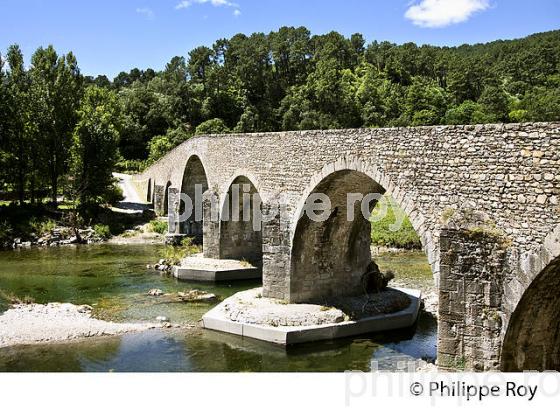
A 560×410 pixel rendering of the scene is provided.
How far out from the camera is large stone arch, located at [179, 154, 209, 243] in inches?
1244

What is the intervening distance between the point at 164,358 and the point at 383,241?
1776 centimetres

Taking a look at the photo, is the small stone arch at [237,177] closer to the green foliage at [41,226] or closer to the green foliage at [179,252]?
the green foliage at [179,252]

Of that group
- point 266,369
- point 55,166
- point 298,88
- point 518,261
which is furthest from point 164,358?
point 298,88

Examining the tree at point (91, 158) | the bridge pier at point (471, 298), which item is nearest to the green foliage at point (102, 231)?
the tree at point (91, 158)

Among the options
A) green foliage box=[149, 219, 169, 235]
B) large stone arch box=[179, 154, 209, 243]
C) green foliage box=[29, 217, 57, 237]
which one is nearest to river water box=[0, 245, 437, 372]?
large stone arch box=[179, 154, 209, 243]

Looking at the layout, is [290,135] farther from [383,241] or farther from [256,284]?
[383,241]

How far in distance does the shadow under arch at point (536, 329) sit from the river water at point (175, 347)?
3.70 metres

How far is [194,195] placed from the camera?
32781 millimetres

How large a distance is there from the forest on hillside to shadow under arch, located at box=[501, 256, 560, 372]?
→ 104ft

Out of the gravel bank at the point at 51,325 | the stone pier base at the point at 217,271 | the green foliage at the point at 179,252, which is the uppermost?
the green foliage at the point at 179,252

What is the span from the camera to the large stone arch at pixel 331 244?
15.3 m

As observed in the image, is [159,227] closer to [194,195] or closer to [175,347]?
[194,195]

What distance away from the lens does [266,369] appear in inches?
519

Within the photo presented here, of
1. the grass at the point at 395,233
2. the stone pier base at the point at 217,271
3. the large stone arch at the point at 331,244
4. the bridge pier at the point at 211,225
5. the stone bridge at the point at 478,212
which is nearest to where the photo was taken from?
the stone bridge at the point at 478,212
